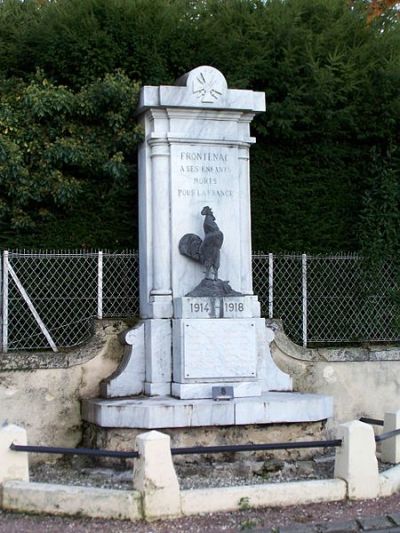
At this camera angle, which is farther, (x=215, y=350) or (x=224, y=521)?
(x=215, y=350)

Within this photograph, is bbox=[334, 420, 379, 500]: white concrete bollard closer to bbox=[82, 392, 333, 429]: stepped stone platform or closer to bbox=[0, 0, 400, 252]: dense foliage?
bbox=[82, 392, 333, 429]: stepped stone platform

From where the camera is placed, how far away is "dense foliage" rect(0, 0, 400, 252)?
1055cm

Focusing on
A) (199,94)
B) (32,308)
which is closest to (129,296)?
(32,308)

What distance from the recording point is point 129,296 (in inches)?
419

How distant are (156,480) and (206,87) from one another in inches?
197

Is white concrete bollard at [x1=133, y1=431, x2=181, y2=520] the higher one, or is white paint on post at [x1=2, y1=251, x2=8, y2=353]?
white paint on post at [x1=2, y1=251, x2=8, y2=353]

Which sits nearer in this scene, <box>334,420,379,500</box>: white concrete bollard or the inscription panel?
<box>334,420,379,500</box>: white concrete bollard

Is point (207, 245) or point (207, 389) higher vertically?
point (207, 245)

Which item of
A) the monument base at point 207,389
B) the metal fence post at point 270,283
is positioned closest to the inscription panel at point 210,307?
the monument base at point 207,389

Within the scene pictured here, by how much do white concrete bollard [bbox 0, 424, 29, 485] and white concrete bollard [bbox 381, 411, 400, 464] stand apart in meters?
3.86

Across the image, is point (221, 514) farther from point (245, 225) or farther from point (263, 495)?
point (245, 225)

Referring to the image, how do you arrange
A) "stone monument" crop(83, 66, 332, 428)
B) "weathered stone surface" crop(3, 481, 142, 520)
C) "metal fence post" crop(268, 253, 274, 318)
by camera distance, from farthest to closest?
"metal fence post" crop(268, 253, 274, 318) → "stone monument" crop(83, 66, 332, 428) → "weathered stone surface" crop(3, 481, 142, 520)

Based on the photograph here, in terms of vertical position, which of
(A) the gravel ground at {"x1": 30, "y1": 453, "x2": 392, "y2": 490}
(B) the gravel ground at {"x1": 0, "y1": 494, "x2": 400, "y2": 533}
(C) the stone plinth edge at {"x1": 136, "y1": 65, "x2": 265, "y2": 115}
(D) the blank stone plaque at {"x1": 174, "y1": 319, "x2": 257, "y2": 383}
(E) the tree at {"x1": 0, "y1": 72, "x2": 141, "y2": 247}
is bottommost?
(B) the gravel ground at {"x1": 0, "y1": 494, "x2": 400, "y2": 533}

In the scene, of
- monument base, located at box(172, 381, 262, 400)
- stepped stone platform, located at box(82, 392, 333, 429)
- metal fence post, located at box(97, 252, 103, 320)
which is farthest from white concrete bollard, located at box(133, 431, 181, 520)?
metal fence post, located at box(97, 252, 103, 320)
